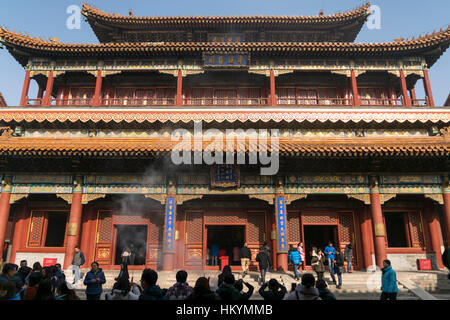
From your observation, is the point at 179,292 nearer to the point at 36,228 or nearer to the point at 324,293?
the point at 324,293

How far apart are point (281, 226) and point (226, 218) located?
8.12 ft

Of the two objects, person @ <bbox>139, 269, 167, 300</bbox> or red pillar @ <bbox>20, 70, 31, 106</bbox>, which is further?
red pillar @ <bbox>20, 70, 31, 106</bbox>

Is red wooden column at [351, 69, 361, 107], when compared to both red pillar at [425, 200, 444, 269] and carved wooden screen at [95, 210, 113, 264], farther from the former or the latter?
carved wooden screen at [95, 210, 113, 264]

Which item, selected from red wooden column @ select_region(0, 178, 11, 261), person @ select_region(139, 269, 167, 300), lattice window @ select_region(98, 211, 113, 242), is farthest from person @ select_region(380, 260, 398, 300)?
red wooden column @ select_region(0, 178, 11, 261)

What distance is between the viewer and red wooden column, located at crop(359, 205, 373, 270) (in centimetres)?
1254

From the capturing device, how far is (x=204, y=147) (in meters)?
11.6

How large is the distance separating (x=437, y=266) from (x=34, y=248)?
1624 centimetres

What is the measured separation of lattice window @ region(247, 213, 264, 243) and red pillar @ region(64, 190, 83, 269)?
6.79m

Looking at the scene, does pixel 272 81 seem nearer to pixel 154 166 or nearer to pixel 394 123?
pixel 394 123

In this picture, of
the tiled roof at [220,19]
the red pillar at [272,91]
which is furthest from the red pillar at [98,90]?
the red pillar at [272,91]

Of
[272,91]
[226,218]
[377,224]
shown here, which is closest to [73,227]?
[226,218]

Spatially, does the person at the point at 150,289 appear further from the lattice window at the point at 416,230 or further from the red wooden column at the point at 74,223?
the lattice window at the point at 416,230

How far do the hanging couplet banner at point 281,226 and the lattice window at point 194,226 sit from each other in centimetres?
331

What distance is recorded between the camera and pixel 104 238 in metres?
13.1
